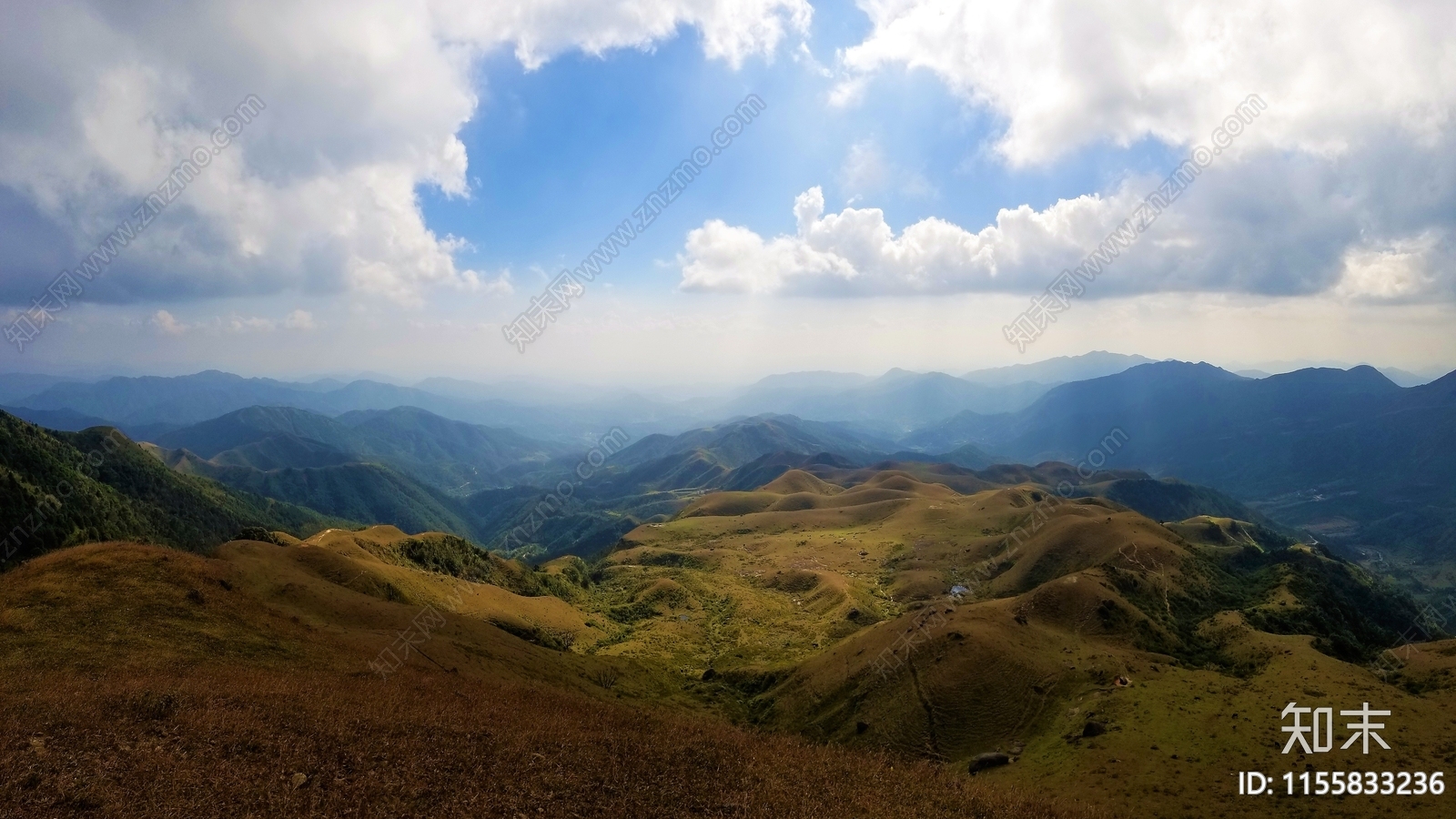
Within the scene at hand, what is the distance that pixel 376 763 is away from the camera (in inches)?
790

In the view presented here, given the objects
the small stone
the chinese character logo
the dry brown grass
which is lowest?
the small stone

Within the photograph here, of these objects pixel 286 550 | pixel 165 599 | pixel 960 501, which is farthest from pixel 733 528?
pixel 165 599

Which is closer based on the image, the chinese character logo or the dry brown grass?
the dry brown grass

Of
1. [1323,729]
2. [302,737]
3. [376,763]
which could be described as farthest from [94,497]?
Result: [1323,729]

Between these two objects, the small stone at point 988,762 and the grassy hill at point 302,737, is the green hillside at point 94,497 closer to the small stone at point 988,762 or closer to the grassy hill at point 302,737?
the grassy hill at point 302,737

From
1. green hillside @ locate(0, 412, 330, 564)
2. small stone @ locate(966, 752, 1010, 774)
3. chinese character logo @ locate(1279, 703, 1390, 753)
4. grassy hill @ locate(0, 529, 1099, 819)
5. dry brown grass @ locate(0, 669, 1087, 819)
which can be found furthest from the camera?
green hillside @ locate(0, 412, 330, 564)

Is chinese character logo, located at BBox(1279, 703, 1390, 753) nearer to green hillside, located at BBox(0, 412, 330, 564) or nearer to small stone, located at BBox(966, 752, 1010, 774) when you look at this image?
small stone, located at BBox(966, 752, 1010, 774)

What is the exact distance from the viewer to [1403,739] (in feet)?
101

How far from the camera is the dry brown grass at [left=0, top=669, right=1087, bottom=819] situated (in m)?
17.2

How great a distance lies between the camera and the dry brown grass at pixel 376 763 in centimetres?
1720

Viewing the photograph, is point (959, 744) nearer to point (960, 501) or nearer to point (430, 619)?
point (430, 619)

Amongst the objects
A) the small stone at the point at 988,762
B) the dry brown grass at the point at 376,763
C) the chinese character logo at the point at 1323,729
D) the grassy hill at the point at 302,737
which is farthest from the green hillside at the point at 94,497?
the chinese character logo at the point at 1323,729

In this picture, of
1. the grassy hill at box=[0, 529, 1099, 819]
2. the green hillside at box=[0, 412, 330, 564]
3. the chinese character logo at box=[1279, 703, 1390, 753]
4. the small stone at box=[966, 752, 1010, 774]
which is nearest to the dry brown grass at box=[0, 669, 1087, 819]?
the grassy hill at box=[0, 529, 1099, 819]

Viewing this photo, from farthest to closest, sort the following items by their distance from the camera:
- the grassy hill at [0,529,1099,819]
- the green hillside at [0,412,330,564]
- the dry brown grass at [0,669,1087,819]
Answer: the green hillside at [0,412,330,564] → the grassy hill at [0,529,1099,819] → the dry brown grass at [0,669,1087,819]
